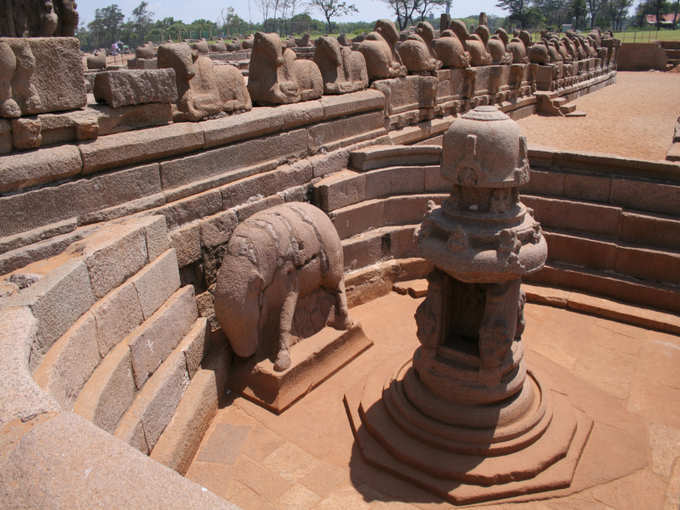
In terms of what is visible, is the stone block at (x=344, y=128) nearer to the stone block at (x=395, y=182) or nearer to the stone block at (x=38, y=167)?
the stone block at (x=395, y=182)

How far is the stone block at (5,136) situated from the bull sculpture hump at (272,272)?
176cm

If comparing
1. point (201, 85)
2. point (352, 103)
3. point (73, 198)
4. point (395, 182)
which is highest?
point (201, 85)

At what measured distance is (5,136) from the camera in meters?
3.64

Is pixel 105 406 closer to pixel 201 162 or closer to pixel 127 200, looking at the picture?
pixel 127 200

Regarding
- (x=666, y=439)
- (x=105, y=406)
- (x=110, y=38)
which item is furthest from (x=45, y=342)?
(x=110, y=38)

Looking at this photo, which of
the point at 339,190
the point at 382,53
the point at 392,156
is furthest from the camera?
the point at 382,53

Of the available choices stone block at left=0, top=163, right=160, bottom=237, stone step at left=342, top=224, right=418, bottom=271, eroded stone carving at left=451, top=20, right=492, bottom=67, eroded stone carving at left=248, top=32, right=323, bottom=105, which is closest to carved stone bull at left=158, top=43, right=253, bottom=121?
eroded stone carving at left=248, top=32, right=323, bottom=105

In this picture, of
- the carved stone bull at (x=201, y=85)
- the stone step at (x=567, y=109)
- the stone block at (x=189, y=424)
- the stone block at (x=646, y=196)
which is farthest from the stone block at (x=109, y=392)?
the stone step at (x=567, y=109)

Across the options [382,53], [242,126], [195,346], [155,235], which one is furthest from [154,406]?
[382,53]

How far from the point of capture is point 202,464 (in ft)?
13.5

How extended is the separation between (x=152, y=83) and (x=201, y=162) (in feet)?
→ 2.57

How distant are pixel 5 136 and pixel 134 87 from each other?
3.76 feet

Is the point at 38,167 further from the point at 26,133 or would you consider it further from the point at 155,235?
the point at 155,235

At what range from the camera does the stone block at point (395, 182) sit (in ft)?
22.9
